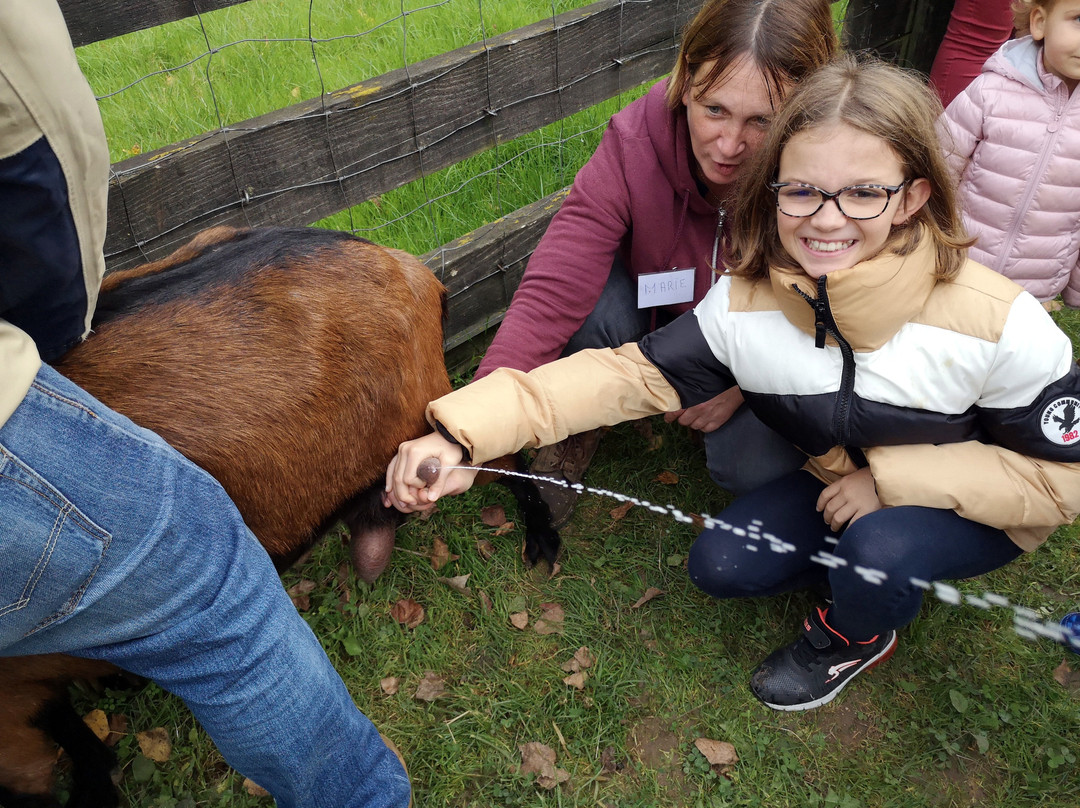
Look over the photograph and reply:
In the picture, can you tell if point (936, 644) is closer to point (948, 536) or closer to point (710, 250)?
point (948, 536)

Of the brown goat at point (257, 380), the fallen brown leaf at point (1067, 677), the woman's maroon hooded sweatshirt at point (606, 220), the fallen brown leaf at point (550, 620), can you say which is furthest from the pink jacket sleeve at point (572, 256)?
the fallen brown leaf at point (1067, 677)

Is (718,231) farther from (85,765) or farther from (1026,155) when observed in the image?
(85,765)

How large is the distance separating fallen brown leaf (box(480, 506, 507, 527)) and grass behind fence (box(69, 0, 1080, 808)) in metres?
0.02

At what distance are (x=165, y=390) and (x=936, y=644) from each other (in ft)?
7.49

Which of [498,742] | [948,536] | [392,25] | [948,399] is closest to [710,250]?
[948,399]

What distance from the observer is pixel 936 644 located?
8.03ft

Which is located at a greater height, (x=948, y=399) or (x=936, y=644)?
(x=948, y=399)

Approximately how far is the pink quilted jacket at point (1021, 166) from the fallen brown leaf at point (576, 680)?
1.88 meters

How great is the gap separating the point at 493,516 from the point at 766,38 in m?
1.77

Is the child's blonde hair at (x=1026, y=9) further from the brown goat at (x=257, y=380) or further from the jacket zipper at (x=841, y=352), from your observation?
the brown goat at (x=257, y=380)

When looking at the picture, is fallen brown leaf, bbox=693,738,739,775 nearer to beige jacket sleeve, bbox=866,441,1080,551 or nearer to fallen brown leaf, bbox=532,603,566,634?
fallen brown leaf, bbox=532,603,566,634

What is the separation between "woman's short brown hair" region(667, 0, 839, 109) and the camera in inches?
77.5

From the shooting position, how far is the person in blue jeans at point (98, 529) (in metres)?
1.06

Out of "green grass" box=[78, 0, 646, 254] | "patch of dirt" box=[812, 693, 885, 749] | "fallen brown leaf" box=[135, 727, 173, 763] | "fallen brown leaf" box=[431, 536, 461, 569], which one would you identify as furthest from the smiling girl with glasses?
"green grass" box=[78, 0, 646, 254]
